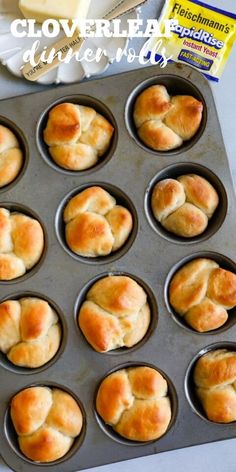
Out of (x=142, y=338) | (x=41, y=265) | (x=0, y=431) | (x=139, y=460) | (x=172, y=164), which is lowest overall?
(x=139, y=460)

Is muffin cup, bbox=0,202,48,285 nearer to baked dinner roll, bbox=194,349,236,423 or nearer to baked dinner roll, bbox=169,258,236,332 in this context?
baked dinner roll, bbox=169,258,236,332

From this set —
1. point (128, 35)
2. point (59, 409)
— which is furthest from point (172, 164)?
point (59, 409)

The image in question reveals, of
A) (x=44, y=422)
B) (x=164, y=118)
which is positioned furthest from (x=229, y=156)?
(x=44, y=422)

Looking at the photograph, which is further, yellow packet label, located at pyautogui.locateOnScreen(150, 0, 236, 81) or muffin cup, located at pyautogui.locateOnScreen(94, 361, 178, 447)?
yellow packet label, located at pyautogui.locateOnScreen(150, 0, 236, 81)

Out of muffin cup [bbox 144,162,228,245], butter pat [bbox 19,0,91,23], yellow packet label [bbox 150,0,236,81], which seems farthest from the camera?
yellow packet label [bbox 150,0,236,81]

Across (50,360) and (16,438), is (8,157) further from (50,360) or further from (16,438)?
(16,438)

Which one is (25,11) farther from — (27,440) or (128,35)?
(27,440)

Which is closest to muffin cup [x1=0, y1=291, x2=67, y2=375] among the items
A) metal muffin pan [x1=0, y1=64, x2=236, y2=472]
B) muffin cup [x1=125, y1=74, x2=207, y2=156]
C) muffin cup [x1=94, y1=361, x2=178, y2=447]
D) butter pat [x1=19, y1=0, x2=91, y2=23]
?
metal muffin pan [x1=0, y1=64, x2=236, y2=472]
